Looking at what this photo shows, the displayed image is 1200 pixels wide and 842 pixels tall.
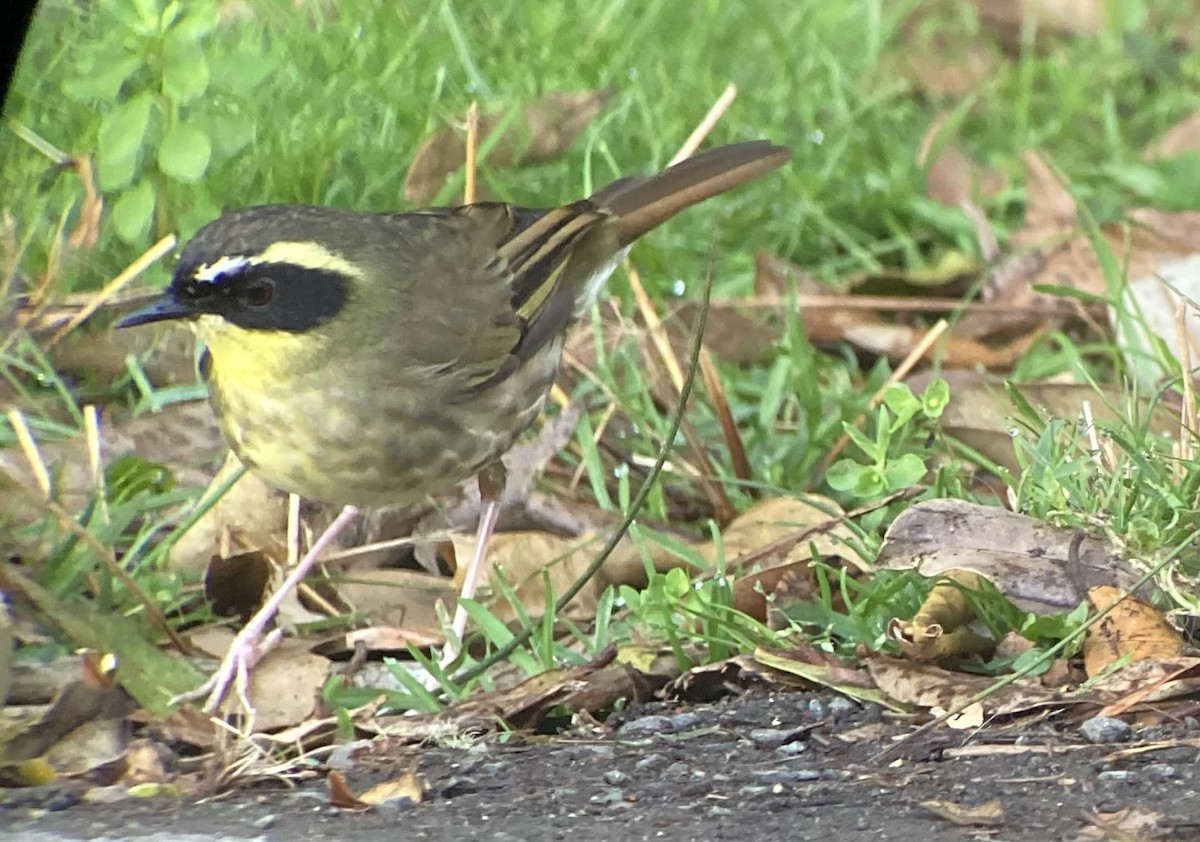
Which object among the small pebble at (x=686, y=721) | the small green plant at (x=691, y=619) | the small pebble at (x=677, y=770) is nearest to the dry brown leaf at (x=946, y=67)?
the small green plant at (x=691, y=619)

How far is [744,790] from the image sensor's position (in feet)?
9.29

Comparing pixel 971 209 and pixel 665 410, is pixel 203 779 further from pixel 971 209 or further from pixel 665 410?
pixel 971 209

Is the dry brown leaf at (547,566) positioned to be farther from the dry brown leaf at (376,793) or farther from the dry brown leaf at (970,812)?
the dry brown leaf at (970,812)

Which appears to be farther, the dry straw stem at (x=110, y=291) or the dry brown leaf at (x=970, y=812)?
the dry straw stem at (x=110, y=291)

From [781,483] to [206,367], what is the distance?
1.52 m

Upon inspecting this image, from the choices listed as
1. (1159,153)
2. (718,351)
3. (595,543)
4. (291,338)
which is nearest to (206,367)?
(291,338)

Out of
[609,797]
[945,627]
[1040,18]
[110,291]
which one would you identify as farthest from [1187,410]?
[1040,18]

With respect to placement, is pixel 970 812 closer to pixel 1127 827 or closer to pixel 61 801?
pixel 1127 827

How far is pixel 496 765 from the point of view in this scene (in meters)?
3.02

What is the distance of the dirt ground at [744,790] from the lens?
2.62 metres

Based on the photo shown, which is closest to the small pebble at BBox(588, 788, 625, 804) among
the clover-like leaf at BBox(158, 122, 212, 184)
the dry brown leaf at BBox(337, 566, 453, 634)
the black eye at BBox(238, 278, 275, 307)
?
the dry brown leaf at BBox(337, 566, 453, 634)

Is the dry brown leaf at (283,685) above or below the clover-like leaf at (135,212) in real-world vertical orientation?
below

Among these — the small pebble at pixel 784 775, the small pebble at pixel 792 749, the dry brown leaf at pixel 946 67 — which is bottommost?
the small pebble at pixel 784 775

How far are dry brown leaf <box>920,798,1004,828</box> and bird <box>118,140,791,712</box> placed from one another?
4.47 ft
